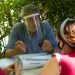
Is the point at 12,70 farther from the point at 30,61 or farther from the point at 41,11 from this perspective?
the point at 41,11

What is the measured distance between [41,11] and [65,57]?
4251mm

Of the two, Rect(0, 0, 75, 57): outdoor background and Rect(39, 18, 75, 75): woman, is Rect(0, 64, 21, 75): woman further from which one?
Rect(0, 0, 75, 57): outdoor background

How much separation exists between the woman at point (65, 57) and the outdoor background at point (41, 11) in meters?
3.64

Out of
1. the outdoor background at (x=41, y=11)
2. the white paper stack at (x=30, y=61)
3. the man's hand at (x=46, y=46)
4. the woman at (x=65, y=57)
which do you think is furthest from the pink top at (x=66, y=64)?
the outdoor background at (x=41, y=11)

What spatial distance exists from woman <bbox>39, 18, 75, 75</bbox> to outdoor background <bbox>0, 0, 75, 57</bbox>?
364 cm

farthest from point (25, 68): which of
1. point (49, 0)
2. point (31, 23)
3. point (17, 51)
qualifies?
point (49, 0)

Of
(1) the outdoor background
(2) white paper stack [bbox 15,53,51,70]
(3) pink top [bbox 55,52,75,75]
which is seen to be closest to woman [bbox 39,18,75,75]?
(3) pink top [bbox 55,52,75,75]

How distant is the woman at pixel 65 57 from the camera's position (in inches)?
86.6

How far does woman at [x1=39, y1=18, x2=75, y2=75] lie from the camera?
86.6 inches

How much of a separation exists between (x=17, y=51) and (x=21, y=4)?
3.08m

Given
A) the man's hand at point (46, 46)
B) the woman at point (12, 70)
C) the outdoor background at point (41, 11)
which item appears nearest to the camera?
the woman at point (12, 70)

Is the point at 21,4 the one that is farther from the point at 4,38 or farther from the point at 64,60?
the point at 64,60

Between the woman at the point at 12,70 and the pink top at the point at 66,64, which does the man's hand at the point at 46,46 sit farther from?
the pink top at the point at 66,64

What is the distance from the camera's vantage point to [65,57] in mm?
2234
